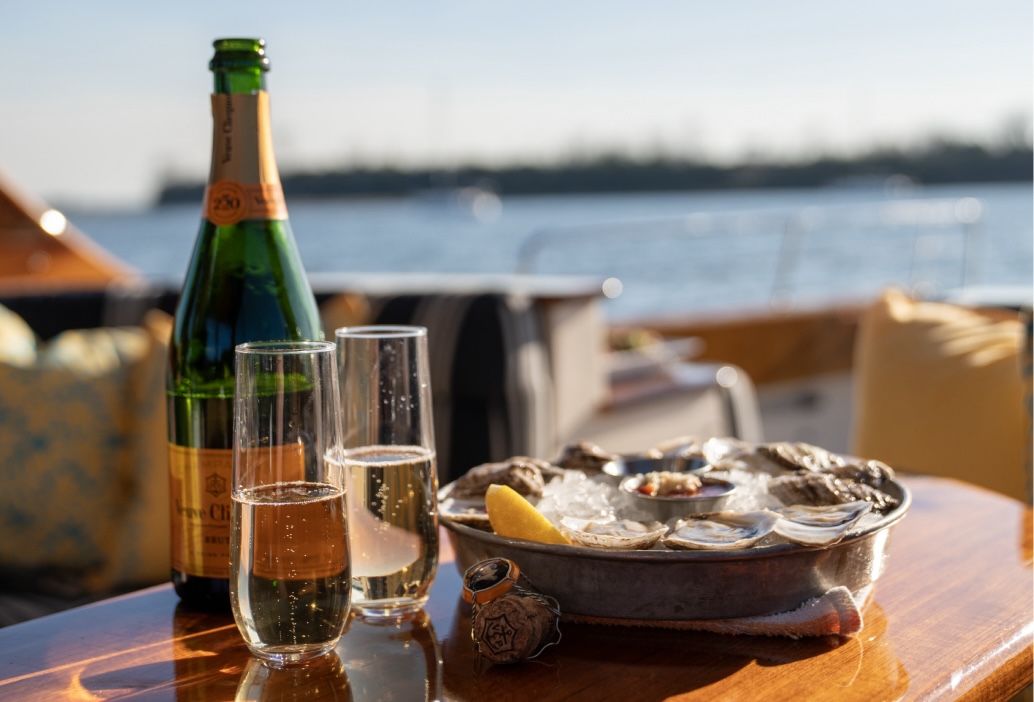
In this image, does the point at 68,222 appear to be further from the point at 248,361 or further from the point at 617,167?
the point at 617,167

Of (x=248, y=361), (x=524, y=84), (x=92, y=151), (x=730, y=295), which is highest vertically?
(x=524, y=84)

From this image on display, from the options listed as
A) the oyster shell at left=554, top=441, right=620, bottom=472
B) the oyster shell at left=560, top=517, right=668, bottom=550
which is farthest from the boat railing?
the oyster shell at left=560, top=517, right=668, bottom=550

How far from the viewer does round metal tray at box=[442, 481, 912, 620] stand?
0.68 m

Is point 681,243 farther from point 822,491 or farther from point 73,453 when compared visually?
point 822,491

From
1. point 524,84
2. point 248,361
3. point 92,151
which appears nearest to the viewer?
point 248,361

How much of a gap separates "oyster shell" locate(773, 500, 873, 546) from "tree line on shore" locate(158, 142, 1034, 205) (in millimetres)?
495

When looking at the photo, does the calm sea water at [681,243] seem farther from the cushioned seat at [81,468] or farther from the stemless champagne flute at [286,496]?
the cushioned seat at [81,468]

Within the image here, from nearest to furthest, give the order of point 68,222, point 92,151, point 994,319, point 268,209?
1. point 268,209
2. point 994,319
3. point 68,222
4. point 92,151

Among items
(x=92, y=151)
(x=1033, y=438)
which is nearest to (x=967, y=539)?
(x=1033, y=438)

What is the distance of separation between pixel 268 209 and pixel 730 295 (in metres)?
17.3

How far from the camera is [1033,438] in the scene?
1634mm

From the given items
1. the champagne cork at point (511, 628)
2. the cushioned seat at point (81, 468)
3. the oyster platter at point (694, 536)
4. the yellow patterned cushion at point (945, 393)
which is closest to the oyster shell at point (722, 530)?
the oyster platter at point (694, 536)

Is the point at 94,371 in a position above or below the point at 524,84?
below

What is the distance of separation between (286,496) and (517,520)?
179 millimetres
